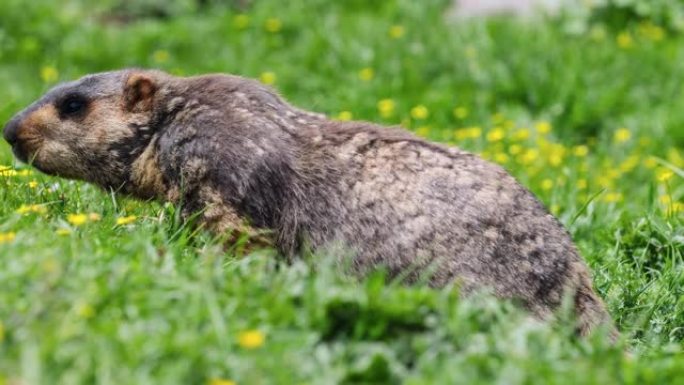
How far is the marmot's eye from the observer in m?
6.65

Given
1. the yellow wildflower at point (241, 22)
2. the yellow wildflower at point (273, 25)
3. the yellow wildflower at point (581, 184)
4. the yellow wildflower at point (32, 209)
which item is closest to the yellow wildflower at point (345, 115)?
the yellow wildflower at point (581, 184)

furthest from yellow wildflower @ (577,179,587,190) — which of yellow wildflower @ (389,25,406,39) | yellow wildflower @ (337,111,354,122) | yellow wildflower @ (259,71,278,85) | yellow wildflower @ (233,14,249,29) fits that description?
yellow wildflower @ (233,14,249,29)

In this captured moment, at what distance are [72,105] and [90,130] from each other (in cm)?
18

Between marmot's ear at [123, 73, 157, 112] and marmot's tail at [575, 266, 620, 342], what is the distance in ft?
8.18

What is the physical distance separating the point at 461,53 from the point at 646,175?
2499mm

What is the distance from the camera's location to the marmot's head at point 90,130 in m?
6.55

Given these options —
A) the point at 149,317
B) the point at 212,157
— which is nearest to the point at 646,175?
the point at 212,157

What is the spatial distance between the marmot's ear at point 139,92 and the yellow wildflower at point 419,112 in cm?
411

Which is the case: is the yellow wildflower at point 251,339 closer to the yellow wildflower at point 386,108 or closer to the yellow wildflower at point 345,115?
the yellow wildflower at point 345,115

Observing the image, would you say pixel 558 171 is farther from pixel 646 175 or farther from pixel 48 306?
pixel 48 306

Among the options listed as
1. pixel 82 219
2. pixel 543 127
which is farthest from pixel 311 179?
pixel 543 127

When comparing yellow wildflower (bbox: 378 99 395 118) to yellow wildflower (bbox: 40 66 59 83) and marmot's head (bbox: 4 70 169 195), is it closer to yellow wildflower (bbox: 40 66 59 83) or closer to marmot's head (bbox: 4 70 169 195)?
yellow wildflower (bbox: 40 66 59 83)

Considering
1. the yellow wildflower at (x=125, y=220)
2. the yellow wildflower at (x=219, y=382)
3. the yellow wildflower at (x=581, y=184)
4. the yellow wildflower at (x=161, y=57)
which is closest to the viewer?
the yellow wildflower at (x=219, y=382)

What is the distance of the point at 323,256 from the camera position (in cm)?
583
